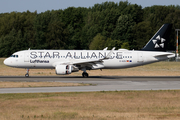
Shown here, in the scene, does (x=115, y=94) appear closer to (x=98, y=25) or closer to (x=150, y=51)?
(x=150, y=51)

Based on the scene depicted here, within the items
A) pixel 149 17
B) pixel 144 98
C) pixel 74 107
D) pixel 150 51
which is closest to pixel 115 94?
pixel 144 98

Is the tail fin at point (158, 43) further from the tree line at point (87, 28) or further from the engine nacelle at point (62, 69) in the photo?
the tree line at point (87, 28)

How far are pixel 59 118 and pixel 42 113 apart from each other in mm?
1626

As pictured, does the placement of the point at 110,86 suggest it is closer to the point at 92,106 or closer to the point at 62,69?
the point at 62,69

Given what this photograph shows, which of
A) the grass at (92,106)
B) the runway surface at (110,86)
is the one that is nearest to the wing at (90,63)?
the runway surface at (110,86)

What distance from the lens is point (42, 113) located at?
1647cm

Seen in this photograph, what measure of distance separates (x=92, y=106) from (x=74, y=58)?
23247mm

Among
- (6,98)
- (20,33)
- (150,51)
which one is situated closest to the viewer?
(6,98)

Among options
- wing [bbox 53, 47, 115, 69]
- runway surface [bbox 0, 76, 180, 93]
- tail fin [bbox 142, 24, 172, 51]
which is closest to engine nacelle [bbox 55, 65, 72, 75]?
wing [bbox 53, 47, 115, 69]

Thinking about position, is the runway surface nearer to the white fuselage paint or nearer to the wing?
the wing

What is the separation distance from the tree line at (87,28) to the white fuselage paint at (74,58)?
6050 centimetres

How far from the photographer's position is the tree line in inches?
4417

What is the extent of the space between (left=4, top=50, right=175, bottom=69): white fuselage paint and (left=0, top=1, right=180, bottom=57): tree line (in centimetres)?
6050

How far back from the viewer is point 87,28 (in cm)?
13050
